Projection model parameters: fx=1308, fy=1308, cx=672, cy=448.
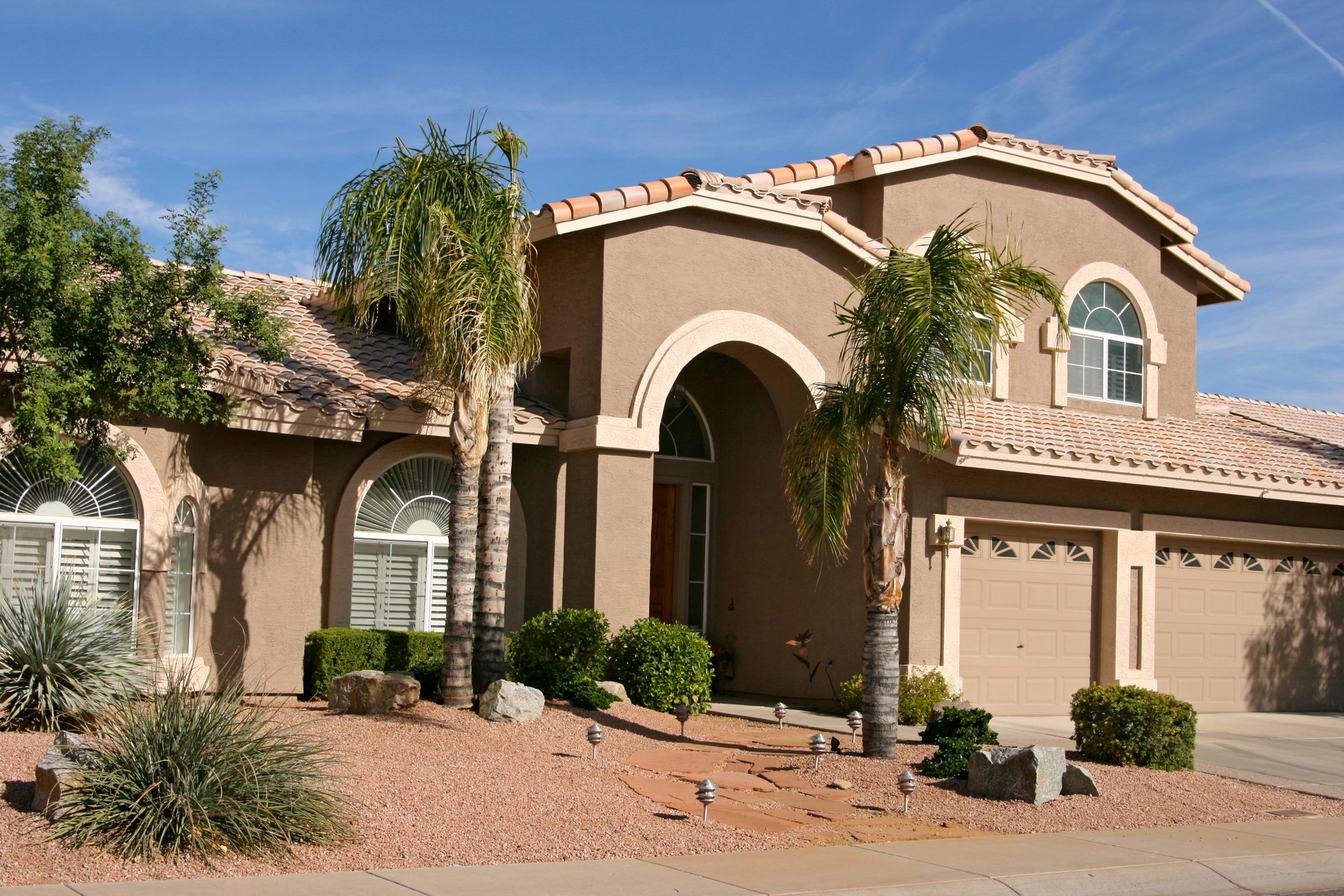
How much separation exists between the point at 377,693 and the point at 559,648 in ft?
8.75

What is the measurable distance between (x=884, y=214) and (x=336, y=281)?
8.61m

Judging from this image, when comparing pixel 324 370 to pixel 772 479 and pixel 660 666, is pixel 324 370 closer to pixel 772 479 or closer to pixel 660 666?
pixel 660 666

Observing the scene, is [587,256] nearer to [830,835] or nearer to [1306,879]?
[830,835]

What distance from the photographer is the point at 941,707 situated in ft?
43.5

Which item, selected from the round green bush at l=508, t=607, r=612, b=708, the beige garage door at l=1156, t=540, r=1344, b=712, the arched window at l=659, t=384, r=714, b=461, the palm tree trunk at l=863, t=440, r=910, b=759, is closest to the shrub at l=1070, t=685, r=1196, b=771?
the palm tree trunk at l=863, t=440, r=910, b=759

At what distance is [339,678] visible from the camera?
1250cm

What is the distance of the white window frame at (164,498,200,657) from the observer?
14.1 metres

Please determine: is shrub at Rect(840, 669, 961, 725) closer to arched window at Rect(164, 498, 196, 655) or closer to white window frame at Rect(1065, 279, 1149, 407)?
white window frame at Rect(1065, 279, 1149, 407)

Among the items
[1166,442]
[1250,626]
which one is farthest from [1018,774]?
[1250,626]

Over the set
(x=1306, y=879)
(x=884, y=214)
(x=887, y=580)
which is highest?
(x=884, y=214)

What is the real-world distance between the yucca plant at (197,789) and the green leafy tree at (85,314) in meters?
3.26

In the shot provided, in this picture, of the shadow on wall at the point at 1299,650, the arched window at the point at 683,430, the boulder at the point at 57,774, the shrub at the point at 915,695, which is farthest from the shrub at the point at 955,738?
the shadow on wall at the point at 1299,650

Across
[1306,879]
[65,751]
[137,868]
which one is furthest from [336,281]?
[1306,879]

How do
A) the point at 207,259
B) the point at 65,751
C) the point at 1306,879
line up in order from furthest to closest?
the point at 207,259
the point at 1306,879
the point at 65,751
